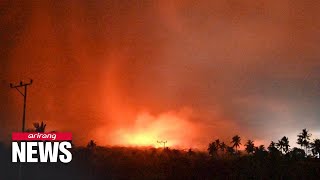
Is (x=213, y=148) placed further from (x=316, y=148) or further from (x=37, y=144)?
(x=37, y=144)

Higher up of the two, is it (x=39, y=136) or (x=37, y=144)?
(x=39, y=136)

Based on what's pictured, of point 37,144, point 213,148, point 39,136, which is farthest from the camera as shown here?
point 213,148

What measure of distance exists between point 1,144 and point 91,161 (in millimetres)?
18557

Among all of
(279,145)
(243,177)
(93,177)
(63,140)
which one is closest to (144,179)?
(93,177)

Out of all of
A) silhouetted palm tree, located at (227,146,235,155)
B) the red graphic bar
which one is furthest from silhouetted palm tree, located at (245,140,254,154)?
the red graphic bar

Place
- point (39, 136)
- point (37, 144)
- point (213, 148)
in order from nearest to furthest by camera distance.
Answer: point (37, 144) < point (39, 136) < point (213, 148)

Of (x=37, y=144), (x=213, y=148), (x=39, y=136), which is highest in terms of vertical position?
(x=213, y=148)

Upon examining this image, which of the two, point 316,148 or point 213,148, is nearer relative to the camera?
point 316,148

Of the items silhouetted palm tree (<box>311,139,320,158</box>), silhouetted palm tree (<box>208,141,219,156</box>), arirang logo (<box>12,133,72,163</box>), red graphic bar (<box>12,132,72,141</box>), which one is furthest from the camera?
silhouetted palm tree (<box>208,141,219,156</box>)

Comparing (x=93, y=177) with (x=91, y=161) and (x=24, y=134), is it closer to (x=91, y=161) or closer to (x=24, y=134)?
(x=91, y=161)

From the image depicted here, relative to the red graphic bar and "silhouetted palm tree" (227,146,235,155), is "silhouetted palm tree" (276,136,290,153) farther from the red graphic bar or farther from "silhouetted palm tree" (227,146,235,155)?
the red graphic bar

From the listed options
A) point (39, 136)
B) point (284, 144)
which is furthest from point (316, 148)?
point (39, 136)

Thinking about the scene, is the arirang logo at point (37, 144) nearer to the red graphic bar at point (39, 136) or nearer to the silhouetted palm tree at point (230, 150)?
the red graphic bar at point (39, 136)

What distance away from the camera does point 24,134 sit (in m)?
48.6
